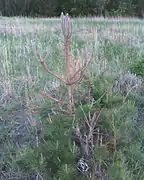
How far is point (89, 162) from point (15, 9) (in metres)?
23.0

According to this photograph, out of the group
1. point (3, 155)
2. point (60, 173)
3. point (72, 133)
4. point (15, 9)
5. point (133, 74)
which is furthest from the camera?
point (15, 9)

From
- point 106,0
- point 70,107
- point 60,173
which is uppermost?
point 106,0

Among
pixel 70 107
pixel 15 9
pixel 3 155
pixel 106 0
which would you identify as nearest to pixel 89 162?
pixel 70 107

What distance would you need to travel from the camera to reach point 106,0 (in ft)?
71.2

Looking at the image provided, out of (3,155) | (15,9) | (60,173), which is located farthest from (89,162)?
(15,9)

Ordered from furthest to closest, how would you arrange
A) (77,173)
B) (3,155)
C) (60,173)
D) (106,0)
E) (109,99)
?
(106,0)
(3,155)
(109,99)
(77,173)
(60,173)

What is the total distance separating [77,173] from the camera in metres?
1.97

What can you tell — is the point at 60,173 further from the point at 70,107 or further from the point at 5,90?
the point at 5,90

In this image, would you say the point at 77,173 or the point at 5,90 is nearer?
the point at 77,173

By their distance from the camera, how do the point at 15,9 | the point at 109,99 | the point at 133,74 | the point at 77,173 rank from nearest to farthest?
1. the point at 77,173
2. the point at 109,99
3. the point at 133,74
4. the point at 15,9

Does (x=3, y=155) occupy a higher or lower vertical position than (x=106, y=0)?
lower

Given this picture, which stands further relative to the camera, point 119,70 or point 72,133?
point 119,70

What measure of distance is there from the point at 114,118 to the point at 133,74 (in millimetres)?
1756

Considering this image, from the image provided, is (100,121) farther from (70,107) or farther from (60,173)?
(60,173)
